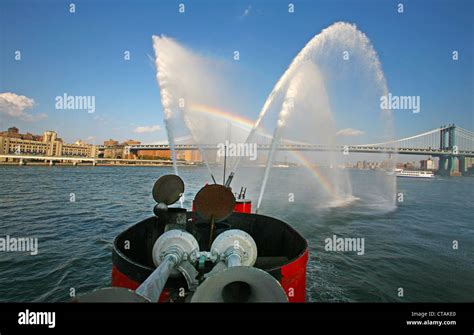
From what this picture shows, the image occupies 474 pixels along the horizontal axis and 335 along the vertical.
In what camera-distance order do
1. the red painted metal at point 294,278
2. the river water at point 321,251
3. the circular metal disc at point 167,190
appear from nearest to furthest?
1. the red painted metal at point 294,278
2. the circular metal disc at point 167,190
3. the river water at point 321,251

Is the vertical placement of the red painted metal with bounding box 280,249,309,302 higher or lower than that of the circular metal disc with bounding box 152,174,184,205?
lower

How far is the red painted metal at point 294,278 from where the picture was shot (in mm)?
5223

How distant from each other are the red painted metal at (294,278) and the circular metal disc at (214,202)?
5.43ft

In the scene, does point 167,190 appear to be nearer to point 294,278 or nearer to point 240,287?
point 294,278

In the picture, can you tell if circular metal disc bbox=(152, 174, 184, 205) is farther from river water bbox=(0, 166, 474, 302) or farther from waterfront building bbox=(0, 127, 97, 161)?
waterfront building bbox=(0, 127, 97, 161)

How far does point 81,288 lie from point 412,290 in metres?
13.5

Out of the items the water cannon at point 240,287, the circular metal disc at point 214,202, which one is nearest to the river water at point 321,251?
the circular metal disc at point 214,202

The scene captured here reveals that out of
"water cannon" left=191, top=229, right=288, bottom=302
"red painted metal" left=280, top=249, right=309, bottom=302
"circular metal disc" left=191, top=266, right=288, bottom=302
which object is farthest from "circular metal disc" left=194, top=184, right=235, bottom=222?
"circular metal disc" left=191, top=266, right=288, bottom=302

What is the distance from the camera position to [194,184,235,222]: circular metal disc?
19.8 feet

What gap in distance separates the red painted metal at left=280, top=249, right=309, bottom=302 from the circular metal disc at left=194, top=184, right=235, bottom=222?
1654 millimetres

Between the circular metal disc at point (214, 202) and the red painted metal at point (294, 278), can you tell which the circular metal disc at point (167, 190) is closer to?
the circular metal disc at point (214, 202)

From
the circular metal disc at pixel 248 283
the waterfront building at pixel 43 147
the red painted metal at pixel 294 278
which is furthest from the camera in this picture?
the waterfront building at pixel 43 147

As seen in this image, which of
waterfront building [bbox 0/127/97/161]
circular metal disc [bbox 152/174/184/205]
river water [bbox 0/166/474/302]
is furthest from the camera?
waterfront building [bbox 0/127/97/161]

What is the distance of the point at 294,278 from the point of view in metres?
5.48
